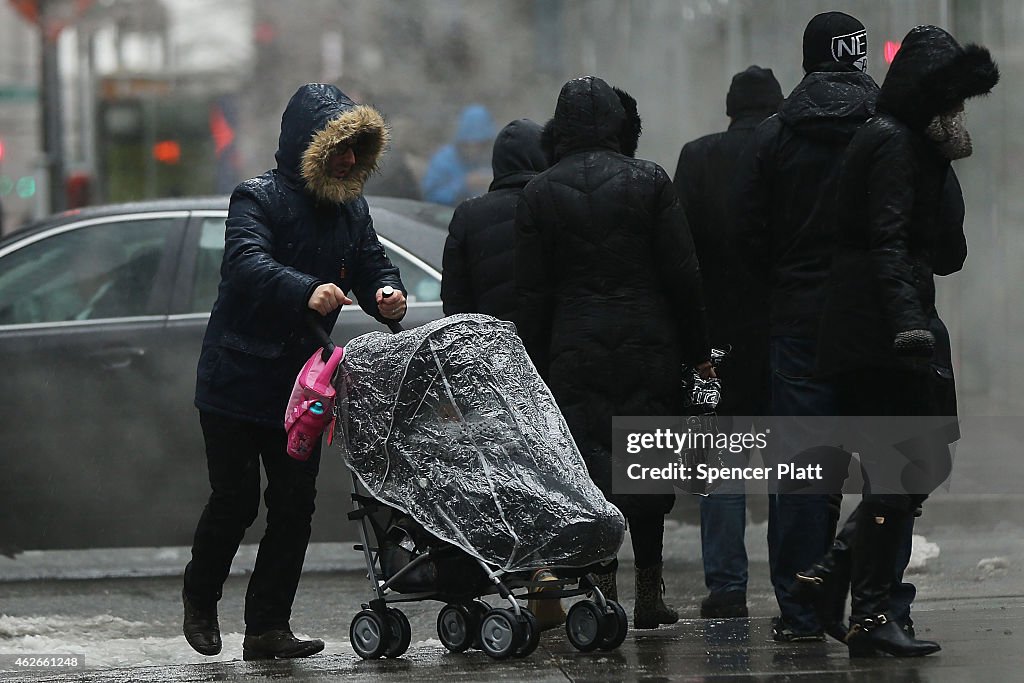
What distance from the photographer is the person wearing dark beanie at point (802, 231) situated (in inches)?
206

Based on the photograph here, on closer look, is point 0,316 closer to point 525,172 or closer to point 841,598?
point 525,172

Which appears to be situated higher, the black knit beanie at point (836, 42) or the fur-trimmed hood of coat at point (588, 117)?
the black knit beanie at point (836, 42)

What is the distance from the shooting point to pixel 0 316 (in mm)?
6898

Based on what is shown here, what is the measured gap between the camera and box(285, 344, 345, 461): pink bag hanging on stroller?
4887 millimetres

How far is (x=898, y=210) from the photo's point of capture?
15.5ft

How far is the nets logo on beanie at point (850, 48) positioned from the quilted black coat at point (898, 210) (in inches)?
19.1

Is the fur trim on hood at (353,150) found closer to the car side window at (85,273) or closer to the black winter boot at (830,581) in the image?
the black winter boot at (830,581)

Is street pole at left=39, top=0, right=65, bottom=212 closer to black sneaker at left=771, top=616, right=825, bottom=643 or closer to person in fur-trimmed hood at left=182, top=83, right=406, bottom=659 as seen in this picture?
person in fur-trimmed hood at left=182, top=83, right=406, bottom=659

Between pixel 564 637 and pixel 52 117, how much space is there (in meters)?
13.2

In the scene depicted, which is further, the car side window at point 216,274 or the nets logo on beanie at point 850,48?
the car side window at point 216,274

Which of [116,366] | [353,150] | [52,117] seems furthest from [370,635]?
[52,117]

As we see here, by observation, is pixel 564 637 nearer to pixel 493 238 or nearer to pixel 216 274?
pixel 493 238

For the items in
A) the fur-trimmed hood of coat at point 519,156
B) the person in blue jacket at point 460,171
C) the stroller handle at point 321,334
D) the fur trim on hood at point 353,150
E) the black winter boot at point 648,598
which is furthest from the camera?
the person in blue jacket at point 460,171

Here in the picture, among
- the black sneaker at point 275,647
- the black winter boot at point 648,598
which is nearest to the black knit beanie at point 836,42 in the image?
the black winter boot at point 648,598
